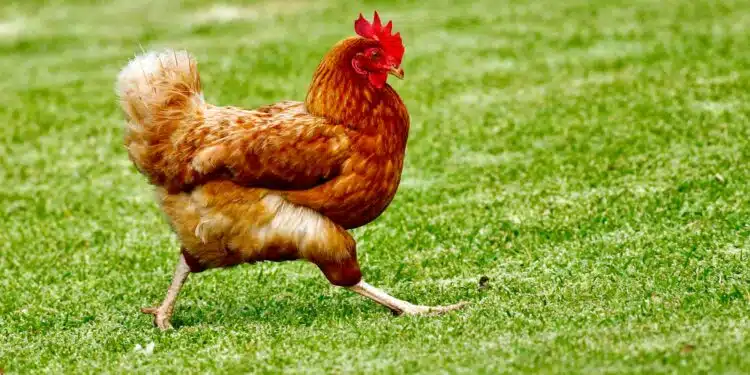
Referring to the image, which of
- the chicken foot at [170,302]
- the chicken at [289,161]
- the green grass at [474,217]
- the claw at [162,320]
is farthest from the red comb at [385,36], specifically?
the claw at [162,320]

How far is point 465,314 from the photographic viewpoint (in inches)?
246

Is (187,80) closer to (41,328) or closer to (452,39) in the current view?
(41,328)

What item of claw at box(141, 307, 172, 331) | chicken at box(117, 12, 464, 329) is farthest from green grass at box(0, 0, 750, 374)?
chicken at box(117, 12, 464, 329)

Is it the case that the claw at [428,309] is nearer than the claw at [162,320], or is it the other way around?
the claw at [428,309]

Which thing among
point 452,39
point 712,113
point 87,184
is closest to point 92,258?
point 87,184

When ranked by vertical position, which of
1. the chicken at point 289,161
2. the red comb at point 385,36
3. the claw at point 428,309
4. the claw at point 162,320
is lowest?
A: the claw at point 162,320

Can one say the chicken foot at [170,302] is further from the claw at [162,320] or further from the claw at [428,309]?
the claw at [428,309]

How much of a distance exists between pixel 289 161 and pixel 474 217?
2514mm

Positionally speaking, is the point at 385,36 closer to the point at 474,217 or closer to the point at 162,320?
the point at 162,320

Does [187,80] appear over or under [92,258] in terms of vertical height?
over

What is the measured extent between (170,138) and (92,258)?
7.32ft

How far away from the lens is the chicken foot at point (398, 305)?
6410mm

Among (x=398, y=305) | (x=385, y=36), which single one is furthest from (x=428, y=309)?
(x=385, y=36)

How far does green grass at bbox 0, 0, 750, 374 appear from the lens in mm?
5750
